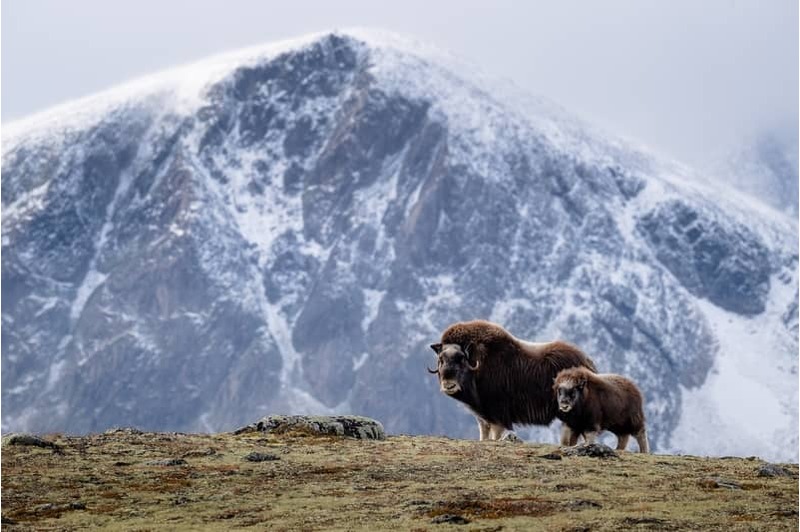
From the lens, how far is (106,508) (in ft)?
95.1

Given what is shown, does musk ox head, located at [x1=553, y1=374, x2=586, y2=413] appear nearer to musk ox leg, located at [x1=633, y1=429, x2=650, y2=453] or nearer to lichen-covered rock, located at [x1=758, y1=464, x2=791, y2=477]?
musk ox leg, located at [x1=633, y1=429, x2=650, y2=453]

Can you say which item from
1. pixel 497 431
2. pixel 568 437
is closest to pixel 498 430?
pixel 497 431

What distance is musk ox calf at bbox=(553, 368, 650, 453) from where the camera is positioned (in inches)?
1581

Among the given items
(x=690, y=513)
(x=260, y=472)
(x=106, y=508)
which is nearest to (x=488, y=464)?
(x=260, y=472)

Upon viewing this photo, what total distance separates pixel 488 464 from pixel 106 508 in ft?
34.5

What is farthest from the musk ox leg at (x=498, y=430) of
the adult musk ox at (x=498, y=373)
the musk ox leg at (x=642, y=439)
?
the musk ox leg at (x=642, y=439)

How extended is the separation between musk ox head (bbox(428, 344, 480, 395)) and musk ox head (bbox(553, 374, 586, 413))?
3.19 metres

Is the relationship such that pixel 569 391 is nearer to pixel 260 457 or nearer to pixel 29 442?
pixel 260 457

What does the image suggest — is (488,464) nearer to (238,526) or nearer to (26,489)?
(238,526)

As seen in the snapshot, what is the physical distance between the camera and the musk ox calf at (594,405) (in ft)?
132

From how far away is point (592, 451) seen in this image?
36.1 metres

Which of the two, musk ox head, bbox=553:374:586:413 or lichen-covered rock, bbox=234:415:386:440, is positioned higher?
lichen-covered rock, bbox=234:415:386:440

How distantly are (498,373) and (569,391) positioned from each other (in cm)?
323

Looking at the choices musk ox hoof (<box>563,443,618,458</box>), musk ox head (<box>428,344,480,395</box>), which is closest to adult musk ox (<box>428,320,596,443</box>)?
musk ox head (<box>428,344,480,395</box>)
